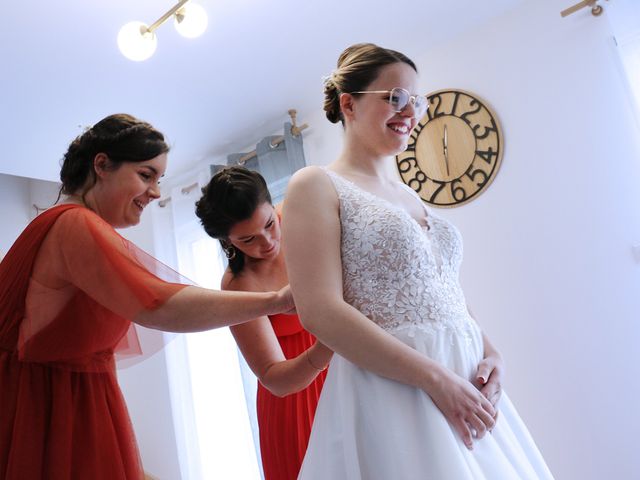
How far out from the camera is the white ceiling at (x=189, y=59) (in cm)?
243

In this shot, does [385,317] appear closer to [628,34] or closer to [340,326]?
[340,326]

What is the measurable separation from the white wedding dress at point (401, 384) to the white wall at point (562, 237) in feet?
4.94

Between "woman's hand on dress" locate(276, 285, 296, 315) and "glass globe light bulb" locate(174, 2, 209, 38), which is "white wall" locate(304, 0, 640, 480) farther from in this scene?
"woman's hand on dress" locate(276, 285, 296, 315)

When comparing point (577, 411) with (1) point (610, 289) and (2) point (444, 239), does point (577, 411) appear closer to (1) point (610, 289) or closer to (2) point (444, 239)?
(1) point (610, 289)

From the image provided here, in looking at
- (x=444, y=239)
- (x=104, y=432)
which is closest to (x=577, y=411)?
(x=444, y=239)

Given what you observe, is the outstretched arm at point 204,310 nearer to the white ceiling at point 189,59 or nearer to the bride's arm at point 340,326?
the bride's arm at point 340,326

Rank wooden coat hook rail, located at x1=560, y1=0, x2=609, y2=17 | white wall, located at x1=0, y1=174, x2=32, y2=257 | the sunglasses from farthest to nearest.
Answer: white wall, located at x1=0, y1=174, x2=32, y2=257 < wooden coat hook rail, located at x1=560, y1=0, x2=609, y2=17 < the sunglasses

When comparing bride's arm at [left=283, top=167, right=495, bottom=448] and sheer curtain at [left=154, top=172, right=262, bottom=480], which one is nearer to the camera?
bride's arm at [left=283, top=167, right=495, bottom=448]

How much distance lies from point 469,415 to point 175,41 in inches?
91.1

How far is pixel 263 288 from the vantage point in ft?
4.74

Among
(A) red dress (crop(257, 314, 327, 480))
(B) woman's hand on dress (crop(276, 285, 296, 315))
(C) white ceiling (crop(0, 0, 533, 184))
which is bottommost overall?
(A) red dress (crop(257, 314, 327, 480))

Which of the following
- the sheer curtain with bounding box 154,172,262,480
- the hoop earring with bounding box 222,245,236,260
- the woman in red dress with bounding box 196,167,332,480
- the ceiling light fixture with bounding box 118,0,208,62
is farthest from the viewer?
the sheer curtain with bounding box 154,172,262,480

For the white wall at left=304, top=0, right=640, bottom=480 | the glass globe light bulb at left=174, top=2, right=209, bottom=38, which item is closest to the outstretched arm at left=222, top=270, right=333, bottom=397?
the glass globe light bulb at left=174, top=2, right=209, bottom=38

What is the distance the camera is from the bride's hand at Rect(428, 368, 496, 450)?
88cm
